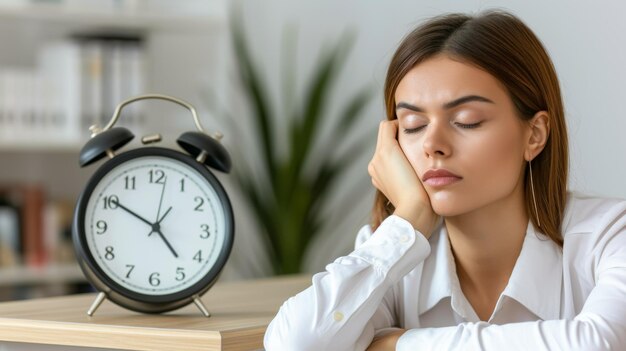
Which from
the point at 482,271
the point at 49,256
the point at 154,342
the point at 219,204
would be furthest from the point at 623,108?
the point at 49,256

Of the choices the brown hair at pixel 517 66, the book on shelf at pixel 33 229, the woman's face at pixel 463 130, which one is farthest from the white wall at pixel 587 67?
the book on shelf at pixel 33 229

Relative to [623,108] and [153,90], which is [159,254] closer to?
[623,108]

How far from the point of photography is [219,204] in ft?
5.23

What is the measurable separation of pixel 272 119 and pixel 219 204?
89.2 inches

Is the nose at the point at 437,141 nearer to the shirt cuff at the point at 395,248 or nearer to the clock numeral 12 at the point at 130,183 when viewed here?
the shirt cuff at the point at 395,248

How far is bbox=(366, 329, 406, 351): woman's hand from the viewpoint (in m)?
1.42

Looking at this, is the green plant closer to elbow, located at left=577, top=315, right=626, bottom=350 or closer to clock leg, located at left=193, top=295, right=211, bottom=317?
clock leg, located at left=193, top=295, right=211, bottom=317

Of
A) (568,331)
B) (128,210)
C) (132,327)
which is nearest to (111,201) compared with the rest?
(128,210)

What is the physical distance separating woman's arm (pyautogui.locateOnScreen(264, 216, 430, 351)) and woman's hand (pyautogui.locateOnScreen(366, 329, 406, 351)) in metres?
0.02

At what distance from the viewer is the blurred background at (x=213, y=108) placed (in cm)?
364

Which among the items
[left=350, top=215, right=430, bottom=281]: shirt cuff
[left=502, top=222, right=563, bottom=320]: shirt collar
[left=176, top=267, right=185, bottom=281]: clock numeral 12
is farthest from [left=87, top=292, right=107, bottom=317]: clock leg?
[left=502, top=222, right=563, bottom=320]: shirt collar

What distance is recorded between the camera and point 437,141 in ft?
4.78

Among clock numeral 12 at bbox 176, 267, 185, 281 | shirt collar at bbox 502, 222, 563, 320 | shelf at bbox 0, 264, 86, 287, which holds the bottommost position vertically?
shelf at bbox 0, 264, 86, 287

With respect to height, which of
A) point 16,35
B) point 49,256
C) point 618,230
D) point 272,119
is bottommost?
point 49,256
